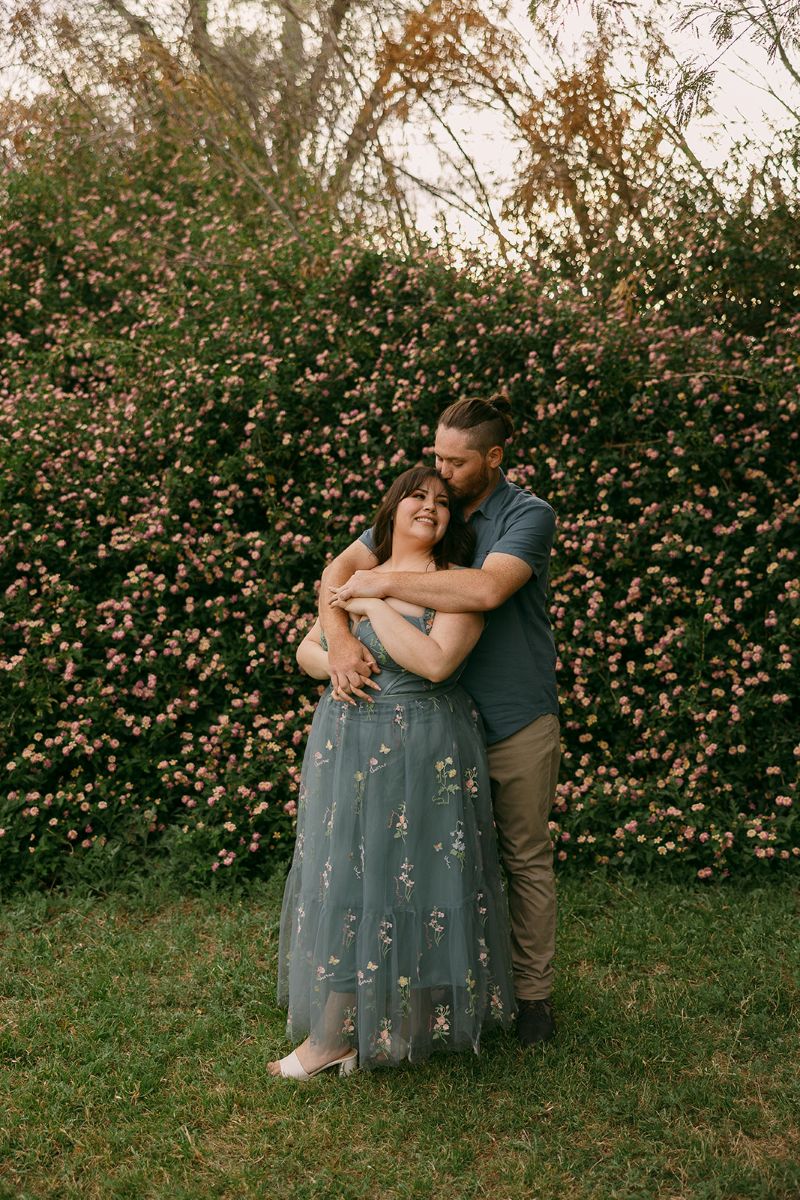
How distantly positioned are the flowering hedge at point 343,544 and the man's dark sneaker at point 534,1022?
1366 millimetres

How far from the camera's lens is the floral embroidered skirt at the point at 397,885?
→ 122 inches

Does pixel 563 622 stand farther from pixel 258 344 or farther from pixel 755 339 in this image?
pixel 258 344

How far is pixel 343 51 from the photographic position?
29.2 ft

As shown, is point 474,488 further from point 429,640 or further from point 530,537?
point 429,640

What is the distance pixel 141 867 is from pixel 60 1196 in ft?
7.16

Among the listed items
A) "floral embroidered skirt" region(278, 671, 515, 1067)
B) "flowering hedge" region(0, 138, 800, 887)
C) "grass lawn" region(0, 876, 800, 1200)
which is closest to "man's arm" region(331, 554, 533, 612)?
"floral embroidered skirt" region(278, 671, 515, 1067)

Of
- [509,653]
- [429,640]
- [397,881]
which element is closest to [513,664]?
[509,653]

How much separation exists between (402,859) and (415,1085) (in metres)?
0.71

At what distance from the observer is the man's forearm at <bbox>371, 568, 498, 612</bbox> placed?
3.10m

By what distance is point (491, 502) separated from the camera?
3.43 meters

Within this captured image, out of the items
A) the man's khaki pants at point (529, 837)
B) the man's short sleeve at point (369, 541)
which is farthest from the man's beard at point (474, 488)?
the man's khaki pants at point (529, 837)

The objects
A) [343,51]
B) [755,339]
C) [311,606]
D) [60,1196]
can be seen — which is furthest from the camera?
[343,51]

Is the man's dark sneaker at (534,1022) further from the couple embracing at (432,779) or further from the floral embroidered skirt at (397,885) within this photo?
the floral embroidered skirt at (397,885)

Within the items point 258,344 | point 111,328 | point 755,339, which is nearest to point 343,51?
point 111,328
